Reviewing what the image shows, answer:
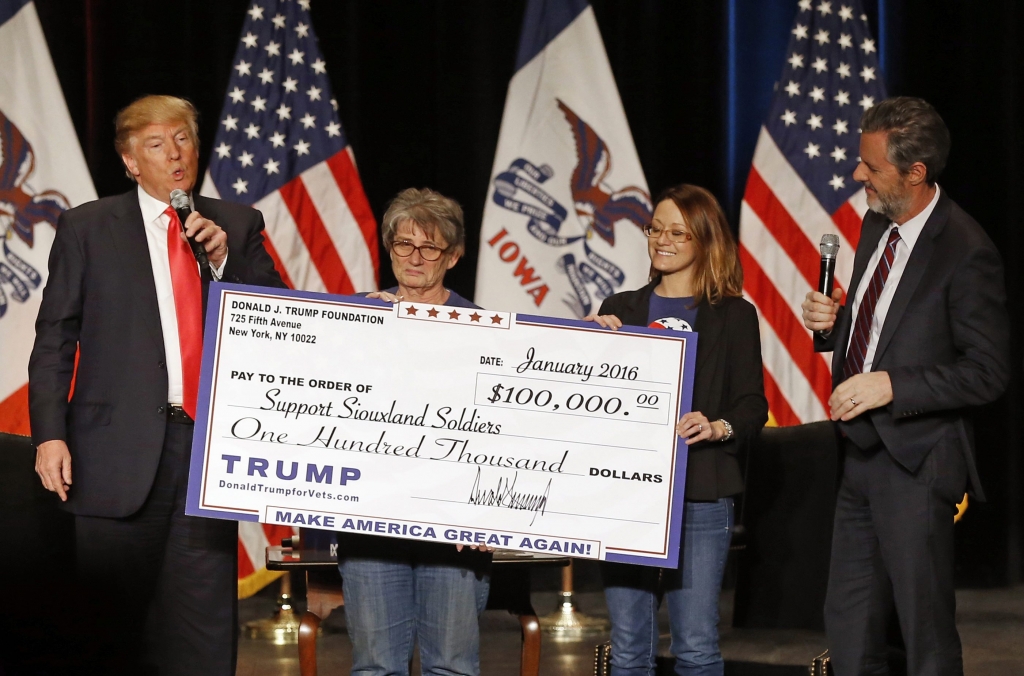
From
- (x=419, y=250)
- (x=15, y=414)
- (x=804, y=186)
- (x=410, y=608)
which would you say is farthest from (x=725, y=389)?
(x=15, y=414)

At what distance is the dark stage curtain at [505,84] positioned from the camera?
476 centimetres

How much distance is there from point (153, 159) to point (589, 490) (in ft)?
4.40

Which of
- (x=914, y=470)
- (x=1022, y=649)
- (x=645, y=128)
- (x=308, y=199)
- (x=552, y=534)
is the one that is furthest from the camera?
(x=645, y=128)

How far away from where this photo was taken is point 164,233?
2.72 metres

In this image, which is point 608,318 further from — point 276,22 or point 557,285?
point 276,22

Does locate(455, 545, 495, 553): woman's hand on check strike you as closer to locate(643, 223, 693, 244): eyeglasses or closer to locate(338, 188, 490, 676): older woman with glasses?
locate(338, 188, 490, 676): older woman with glasses

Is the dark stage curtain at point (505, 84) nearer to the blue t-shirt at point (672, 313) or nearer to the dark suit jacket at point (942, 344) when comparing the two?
the blue t-shirt at point (672, 313)

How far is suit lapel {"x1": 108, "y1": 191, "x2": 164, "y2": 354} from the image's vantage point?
2631 mm

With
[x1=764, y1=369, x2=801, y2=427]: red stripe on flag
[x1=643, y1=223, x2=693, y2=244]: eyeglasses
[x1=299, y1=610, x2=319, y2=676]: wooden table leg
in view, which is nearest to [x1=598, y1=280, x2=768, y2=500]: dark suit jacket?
[x1=643, y1=223, x2=693, y2=244]: eyeglasses

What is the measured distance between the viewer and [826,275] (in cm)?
272

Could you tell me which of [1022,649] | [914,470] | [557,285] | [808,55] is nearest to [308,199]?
[557,285]

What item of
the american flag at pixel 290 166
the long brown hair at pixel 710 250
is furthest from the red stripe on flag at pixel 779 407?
the long brown hair at pixel 710 250

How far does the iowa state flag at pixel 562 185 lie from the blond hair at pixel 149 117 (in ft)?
7.34

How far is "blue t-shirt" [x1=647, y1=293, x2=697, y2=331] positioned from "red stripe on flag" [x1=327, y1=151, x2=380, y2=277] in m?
2.20
